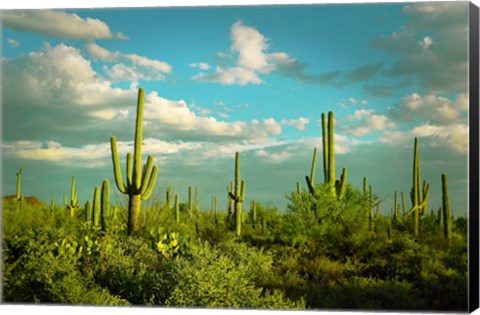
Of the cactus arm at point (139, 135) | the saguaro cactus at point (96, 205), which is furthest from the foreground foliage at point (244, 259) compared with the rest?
the cactus arm at point (139, 135)

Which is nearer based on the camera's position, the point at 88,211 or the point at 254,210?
the point at 254,210

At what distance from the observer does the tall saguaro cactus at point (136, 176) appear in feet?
30.9

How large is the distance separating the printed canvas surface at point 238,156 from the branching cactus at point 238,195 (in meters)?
0.02

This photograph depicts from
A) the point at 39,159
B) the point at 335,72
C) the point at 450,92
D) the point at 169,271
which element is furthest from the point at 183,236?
the point at 450,92

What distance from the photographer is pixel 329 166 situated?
904 centimetres

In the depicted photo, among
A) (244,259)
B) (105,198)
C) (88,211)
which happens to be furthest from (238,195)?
(88,211)

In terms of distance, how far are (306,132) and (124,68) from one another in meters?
2.20

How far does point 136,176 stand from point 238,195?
1235 millimetres

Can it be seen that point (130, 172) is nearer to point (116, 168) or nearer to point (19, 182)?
point (116, 168)

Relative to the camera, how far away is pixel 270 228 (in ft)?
31.8

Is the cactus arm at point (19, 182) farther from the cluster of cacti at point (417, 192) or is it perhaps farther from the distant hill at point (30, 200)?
the cluster of cacti at point (417, 192)

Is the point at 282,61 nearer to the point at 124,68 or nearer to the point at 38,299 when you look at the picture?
the point at 124,68

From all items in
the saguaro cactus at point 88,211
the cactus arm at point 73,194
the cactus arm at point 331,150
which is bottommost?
the saguaro cactus at point 88,211

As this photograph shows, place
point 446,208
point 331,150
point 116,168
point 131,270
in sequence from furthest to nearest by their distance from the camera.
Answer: point 116,168 < point 131,270 < point 331,150 < point 446,208
